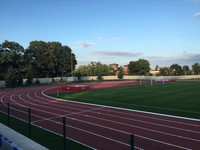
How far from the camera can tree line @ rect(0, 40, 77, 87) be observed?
6194cm

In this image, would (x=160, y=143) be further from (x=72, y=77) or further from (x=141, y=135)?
(x=72, y=77)

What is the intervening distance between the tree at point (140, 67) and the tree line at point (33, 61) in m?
40.0

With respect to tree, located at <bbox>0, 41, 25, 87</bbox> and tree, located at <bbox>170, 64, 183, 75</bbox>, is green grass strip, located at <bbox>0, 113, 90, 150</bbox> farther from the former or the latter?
tree, located at <bbox>170, 64, 183, 75</bbox>

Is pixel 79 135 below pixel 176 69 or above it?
below

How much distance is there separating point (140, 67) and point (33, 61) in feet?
207

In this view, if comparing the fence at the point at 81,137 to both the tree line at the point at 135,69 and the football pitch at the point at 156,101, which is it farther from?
the tree line at the point at 135,69

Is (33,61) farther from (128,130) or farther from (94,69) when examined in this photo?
(128,130)

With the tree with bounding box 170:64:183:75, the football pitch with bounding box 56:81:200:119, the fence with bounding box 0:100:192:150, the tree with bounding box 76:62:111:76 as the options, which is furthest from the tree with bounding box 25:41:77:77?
the tree with bounding box 170:64:183:75

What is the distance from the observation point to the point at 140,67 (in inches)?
4921

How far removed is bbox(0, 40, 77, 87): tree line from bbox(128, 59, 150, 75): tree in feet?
131

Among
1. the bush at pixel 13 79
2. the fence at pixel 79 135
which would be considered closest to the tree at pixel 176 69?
the bush at pixel 13 79

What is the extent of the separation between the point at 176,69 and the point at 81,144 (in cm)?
12935

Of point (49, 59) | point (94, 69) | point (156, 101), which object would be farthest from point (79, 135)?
point (94, 69)

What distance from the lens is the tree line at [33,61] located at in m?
61.9
